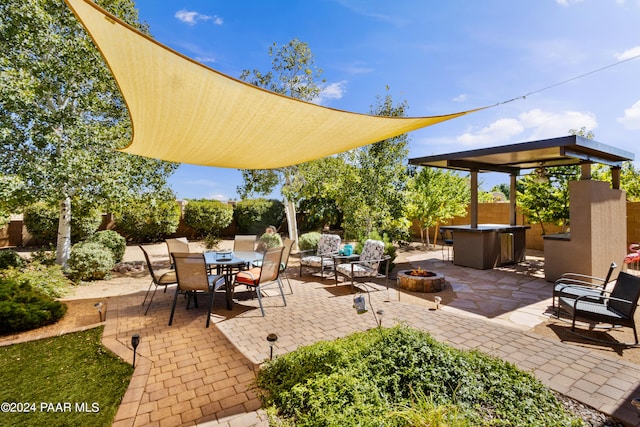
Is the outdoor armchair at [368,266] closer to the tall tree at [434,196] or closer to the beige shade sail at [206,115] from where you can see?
the beige shade sail at [206,115]

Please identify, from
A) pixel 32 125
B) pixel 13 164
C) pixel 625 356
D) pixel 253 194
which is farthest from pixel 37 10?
pixel 625 356

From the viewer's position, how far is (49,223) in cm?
1059

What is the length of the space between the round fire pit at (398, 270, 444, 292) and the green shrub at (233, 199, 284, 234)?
34.3ft

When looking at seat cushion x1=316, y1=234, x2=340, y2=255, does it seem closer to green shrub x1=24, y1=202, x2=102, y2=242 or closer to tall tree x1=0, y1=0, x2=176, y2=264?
tall tree x1=0, y1=0, x2=176, y2=264

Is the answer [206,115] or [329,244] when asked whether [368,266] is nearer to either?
[329,244]

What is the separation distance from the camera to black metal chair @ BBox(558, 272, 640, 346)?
3.36 metres

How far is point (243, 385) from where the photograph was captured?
103 inches

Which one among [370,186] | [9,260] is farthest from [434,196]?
[9,260]

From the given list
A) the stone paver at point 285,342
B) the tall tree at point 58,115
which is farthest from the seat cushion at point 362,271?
the tall tree at point 58,115

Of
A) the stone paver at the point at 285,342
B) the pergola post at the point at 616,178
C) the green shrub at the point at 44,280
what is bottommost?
the stone paver at the point at 285,342

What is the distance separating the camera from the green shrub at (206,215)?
1385 cm

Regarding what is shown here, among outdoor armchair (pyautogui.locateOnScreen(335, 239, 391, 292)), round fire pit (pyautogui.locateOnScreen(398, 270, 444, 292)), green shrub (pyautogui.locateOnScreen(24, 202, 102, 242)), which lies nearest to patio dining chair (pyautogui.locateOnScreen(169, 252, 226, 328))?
outdoor armchair (pyautogui.locateOnScreen(335, 239, 391, 292))

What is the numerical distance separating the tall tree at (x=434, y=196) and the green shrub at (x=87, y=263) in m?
9.00

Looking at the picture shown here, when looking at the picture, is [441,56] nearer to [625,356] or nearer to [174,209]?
[625,356]
